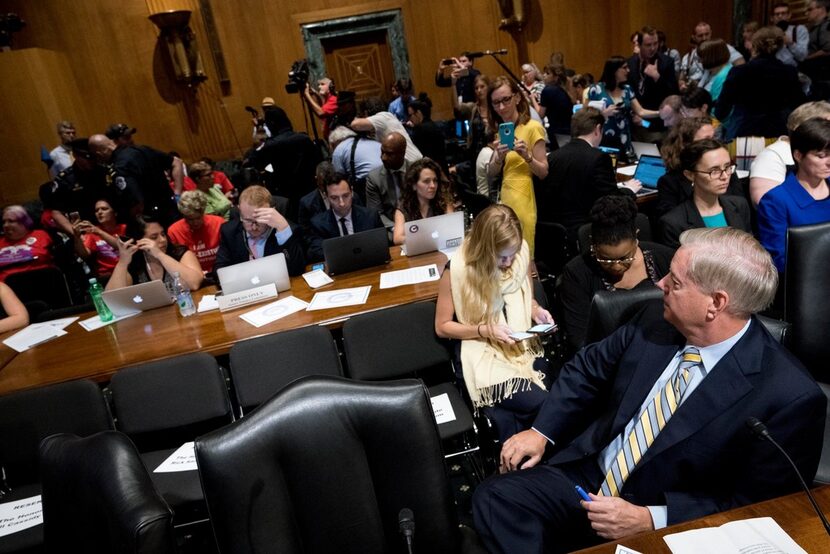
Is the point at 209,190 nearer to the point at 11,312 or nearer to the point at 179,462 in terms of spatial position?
the point at 11,312

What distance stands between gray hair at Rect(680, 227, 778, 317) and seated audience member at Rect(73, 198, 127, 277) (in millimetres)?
4374

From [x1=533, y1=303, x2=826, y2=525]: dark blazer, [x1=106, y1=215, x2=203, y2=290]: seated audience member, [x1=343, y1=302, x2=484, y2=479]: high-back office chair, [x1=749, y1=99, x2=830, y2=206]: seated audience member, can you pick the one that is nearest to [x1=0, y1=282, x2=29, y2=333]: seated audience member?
[x1=106, y1=215, x2=203, y2=290]: seated audience member

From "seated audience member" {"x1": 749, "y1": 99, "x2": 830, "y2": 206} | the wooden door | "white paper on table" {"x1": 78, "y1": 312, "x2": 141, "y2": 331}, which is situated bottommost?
"white paper on table" {"x1": 78, "y1": 312, "x2": 141, "y2": 331}

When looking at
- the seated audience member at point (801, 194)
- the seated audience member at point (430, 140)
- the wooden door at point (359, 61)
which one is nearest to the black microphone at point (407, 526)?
the seated audience member at point (801, 194)

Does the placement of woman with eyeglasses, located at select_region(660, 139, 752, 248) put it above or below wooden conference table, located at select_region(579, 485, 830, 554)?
above

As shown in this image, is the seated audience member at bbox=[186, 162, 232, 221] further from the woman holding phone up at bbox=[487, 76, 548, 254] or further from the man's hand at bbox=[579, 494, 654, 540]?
the man's hand at bbox=[579, 494, 654, 540]

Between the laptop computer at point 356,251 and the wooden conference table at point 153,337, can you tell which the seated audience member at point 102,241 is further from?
the laptop computer at point 356,251

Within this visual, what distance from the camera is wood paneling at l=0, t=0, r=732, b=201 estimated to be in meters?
7.87

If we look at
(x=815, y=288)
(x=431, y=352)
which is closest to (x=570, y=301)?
(x=431, y=352)

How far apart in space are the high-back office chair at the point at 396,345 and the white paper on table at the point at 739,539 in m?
1.45

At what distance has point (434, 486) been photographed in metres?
1.62

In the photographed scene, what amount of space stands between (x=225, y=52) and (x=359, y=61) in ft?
7.38

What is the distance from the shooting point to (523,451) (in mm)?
2037

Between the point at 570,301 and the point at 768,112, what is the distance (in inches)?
142
